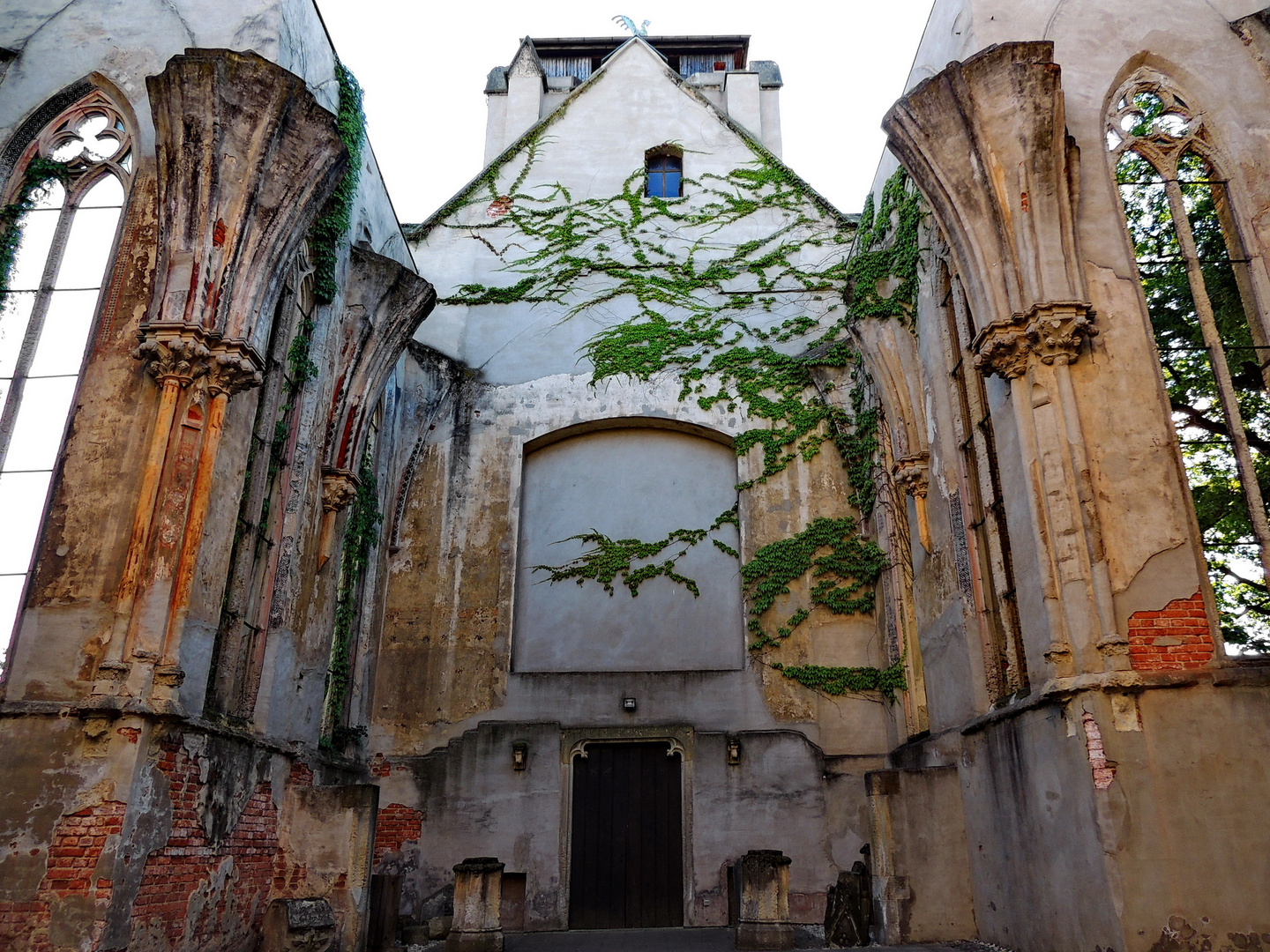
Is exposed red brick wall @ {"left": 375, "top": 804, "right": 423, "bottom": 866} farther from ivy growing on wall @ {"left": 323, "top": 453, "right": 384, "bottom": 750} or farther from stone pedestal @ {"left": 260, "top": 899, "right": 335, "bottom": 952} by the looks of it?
stone pedestal @ {"left": 260, "top": 899, "right": 335, "bottom": 952}

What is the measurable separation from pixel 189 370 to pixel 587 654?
6.55m

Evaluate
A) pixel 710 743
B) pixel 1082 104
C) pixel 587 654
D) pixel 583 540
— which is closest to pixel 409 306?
pixel 583 540

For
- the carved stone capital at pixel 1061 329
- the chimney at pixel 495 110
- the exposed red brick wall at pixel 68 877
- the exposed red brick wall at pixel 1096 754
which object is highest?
the chimney at pixel 495 110

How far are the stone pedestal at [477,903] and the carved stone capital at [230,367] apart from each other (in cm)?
459

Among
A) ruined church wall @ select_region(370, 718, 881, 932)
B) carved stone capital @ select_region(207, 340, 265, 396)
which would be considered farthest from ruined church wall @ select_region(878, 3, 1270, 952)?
carved stone capital @ select_region(207, 340, 265, 396)

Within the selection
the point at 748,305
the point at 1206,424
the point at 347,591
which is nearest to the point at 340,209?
the point at 347,591

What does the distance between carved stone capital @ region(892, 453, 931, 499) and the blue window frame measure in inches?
267

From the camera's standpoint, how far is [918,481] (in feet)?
35.7

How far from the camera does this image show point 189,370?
762 cm

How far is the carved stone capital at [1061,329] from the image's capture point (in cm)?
766

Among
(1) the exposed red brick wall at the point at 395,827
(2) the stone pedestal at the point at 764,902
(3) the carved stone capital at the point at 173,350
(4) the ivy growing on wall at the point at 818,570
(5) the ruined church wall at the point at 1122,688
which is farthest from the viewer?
(4) the ivy growing on wall at the point at 818,570

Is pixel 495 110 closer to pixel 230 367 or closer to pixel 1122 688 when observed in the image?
pixel 230 367

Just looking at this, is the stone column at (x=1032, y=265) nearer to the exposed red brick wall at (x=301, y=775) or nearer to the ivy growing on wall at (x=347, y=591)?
the exposed red brick wall at (x=301, y=775)

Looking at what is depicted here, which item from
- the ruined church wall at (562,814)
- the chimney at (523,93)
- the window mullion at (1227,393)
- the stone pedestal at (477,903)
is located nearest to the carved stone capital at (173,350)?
the stone pedestal at (477,903)
